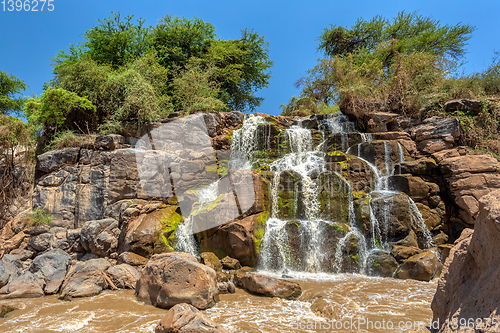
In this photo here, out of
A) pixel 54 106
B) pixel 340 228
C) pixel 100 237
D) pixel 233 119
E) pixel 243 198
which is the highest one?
pixel 233 119

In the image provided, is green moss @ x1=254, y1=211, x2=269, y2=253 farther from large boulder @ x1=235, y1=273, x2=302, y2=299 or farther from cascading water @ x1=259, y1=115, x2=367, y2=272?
large boulder @ x1=235, y1=273, x2=302, y2=299

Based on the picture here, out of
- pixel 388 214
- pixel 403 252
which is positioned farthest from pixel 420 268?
pixel 388 214

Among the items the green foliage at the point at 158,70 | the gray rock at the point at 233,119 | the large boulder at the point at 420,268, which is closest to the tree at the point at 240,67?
the green foliage at the point at 158,70

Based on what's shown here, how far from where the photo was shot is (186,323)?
3.92 m

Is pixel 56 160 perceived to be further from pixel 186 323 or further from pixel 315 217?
pixel 315 217

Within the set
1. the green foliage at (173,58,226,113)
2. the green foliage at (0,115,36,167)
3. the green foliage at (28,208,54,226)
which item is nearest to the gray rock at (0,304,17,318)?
the green foliage at (28,208,54,226)

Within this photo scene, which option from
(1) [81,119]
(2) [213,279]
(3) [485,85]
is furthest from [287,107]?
(2) [213,279]

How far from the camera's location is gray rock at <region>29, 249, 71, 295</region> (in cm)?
657

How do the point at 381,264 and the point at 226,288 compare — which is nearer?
the point at 226,288

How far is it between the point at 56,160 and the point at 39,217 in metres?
2.18

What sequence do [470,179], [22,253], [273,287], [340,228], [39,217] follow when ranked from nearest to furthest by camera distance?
1. [273,287]
2. [340,228]
3. [470,179]
4. [22,253]
5. [39,217]

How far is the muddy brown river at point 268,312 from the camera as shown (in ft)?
15.0

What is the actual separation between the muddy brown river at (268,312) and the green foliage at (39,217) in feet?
14.8

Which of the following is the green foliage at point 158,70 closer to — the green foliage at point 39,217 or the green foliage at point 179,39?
the green foliage at point 179,39
